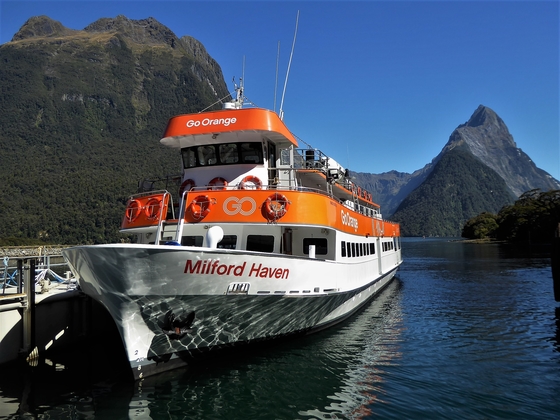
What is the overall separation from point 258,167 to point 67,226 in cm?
9727

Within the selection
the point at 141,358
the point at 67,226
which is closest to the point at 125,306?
the point at 141,358

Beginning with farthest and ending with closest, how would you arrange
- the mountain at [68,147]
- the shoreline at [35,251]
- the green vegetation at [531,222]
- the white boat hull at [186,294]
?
1. the mountain at [68,147]
2. the green vegetation at [531,222]
3. the shoreline at [35,251]
4. the white boat hull at [186,294]

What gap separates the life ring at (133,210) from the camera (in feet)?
40.1

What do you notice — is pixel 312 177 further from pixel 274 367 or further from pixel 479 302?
pixel 479 302

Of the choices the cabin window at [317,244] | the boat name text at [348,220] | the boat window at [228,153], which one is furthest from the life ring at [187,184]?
the boat name text at [348,220]

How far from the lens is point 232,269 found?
919 centimetres

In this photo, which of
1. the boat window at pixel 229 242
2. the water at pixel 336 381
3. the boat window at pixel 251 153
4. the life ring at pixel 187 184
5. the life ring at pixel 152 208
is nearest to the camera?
the water at pixel 336 381

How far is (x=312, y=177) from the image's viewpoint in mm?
14836

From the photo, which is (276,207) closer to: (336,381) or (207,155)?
(207,155)

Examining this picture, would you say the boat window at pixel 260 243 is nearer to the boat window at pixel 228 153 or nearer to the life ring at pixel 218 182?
the life ring at pixel 218 182

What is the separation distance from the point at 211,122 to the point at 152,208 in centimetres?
297

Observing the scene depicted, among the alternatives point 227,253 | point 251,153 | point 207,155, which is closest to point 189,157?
point 207,155

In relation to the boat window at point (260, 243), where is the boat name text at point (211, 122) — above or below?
above

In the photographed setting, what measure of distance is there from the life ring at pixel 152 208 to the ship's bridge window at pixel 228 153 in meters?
2.02
